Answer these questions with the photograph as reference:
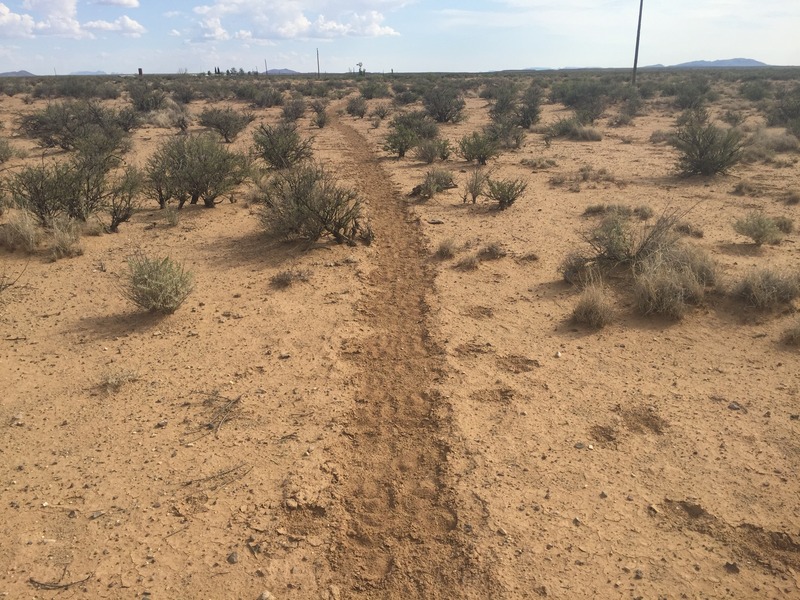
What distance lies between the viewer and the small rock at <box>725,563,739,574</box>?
3.36 meters

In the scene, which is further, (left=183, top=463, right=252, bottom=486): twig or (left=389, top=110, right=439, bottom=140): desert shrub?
(left=389, top=110, right=439, bottom=140): desert shrub

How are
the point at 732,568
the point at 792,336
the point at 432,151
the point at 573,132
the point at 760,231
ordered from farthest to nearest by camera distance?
1. the point at 573,132
2. the point at 432,151
3. the point at 760,231
4. the point at 792,336
5. the point at 732,568

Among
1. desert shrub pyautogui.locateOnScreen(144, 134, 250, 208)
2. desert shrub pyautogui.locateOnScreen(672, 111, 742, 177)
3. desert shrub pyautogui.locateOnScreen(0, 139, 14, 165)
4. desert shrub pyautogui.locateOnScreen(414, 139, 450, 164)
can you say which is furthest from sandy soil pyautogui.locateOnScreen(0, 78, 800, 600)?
desert shrub pyautogui.locateOnScreen(0, 139, 14, 165)

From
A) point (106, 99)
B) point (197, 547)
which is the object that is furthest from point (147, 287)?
point (106, 99)

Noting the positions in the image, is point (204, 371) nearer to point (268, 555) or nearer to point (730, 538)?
point (268, 555)

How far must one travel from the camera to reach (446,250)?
8.93 meters

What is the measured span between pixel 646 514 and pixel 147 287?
5.65 metres

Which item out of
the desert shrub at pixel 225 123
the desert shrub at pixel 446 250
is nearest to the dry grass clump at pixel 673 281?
the desert shrub at pixel 446 250

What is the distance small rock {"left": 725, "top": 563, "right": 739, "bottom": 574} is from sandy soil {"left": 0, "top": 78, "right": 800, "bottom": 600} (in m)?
0.05

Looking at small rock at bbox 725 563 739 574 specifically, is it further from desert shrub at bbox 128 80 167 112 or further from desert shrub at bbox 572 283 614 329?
desert shrub at bbox 128 80 167 112

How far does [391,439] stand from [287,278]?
3925mm

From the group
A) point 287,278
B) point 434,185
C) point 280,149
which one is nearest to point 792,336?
point 287,278

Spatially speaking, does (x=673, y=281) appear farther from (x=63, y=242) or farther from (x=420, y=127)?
(x=420, y=127)

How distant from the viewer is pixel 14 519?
147 inches
